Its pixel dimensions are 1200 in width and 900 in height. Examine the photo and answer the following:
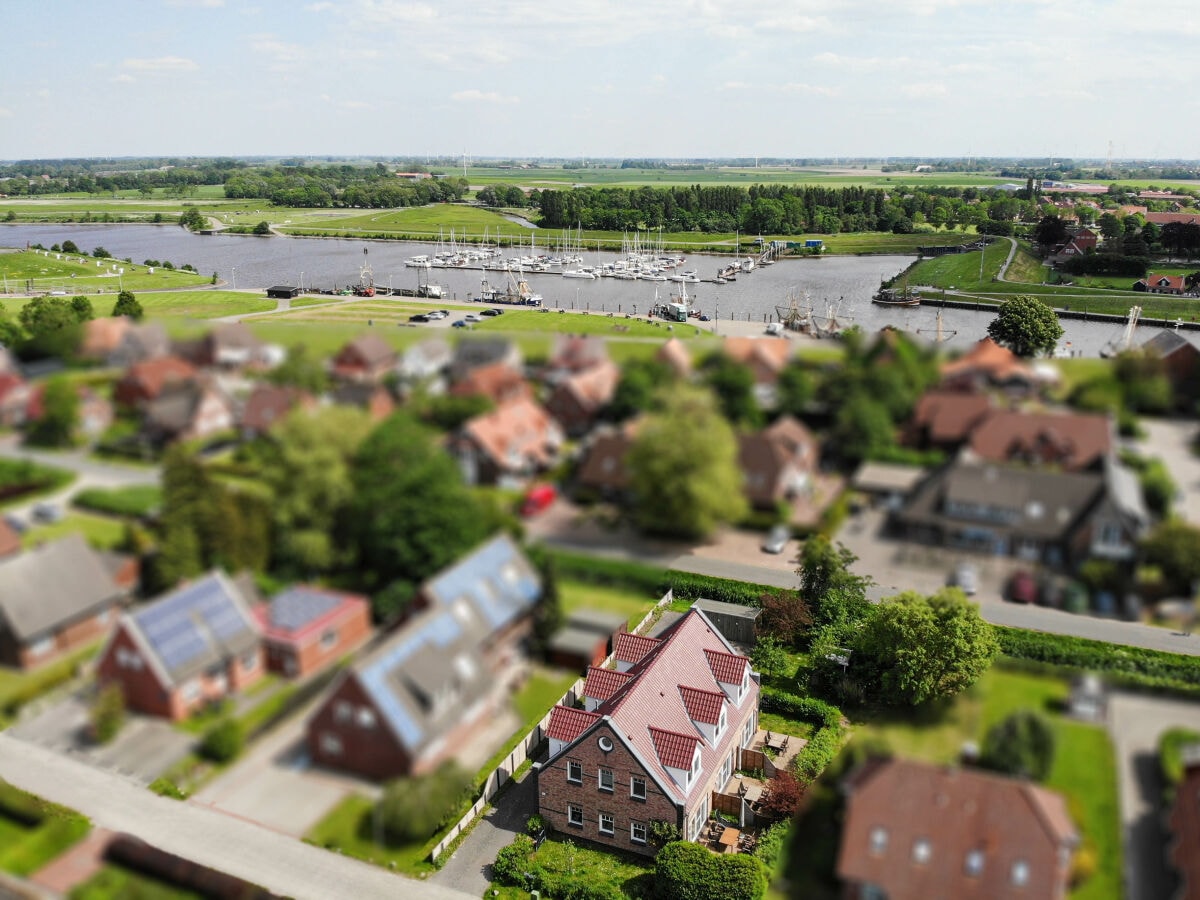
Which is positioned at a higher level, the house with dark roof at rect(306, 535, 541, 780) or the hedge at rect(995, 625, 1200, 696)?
the house with dark roof at rect(306, 535, 541, 780)

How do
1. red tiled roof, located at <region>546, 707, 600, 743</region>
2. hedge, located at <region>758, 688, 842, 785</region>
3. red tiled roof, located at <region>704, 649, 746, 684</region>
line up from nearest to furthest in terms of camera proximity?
red tiled roof, located at <region>546, 707, 600, 743</region> < red tiled roof, located at <region>704, 649, 746, 684</region> < hedge, located at <region>758, 688, 842, 785</region>

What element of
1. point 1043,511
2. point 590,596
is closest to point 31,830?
point 590,596

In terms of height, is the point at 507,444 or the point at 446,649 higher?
the point at 507,444

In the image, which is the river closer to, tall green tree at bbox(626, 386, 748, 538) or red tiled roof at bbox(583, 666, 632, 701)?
red tiled roof at bbox(583, 666, 632, 701)

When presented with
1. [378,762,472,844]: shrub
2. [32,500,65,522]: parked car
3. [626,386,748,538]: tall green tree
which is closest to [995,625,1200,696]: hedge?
[626,386,748,538]: tall green tree

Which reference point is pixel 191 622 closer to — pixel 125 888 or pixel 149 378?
pixel 149 378

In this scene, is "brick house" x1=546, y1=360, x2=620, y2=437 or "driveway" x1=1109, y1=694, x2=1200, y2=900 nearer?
"driveway" x1=1109, y1=694, x2=1200, y2=900

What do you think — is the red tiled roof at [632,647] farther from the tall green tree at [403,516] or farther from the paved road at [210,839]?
the tall green tree at [403,516]
